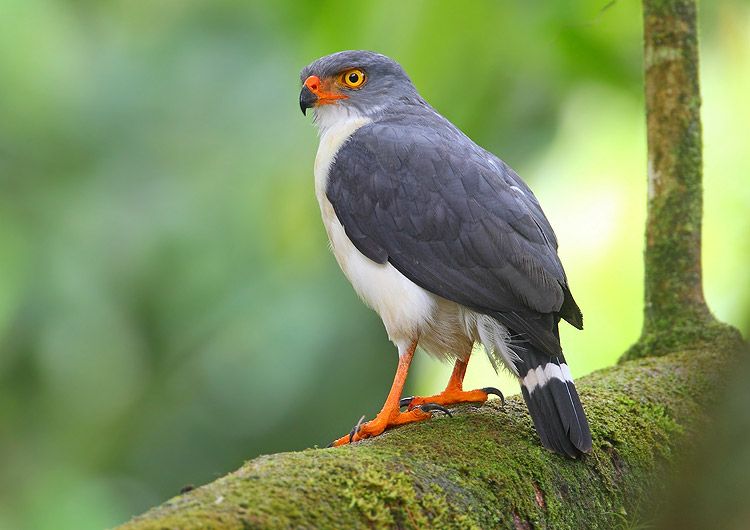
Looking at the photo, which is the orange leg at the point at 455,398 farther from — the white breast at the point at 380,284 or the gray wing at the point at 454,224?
the gray wing at the point at 454,224

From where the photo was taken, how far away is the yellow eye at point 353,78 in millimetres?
4102

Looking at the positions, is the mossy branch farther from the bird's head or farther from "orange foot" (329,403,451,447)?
the bird's head

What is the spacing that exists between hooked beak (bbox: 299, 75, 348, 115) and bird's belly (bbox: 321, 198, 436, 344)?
0.64 m

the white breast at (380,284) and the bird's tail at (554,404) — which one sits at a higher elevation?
the white breast at (380,284)

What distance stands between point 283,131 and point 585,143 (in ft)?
10.6

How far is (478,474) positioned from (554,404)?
20.0 inches

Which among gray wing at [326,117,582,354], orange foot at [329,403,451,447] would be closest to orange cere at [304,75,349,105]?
gray wing at [326,117,582,354]

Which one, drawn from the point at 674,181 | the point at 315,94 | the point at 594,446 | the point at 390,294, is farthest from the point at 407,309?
the point at 674,181

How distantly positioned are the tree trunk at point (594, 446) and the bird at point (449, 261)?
0.58 ft

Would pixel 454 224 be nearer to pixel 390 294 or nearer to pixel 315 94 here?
pixel 390 294

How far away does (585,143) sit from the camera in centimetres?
568

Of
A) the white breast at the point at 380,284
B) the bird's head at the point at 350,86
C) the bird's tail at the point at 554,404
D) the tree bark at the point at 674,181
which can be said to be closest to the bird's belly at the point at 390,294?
the white breast at the point at 380,284

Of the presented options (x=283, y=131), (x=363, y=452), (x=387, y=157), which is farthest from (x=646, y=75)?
(x=283, y=131)

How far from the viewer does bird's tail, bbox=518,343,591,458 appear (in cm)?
288
